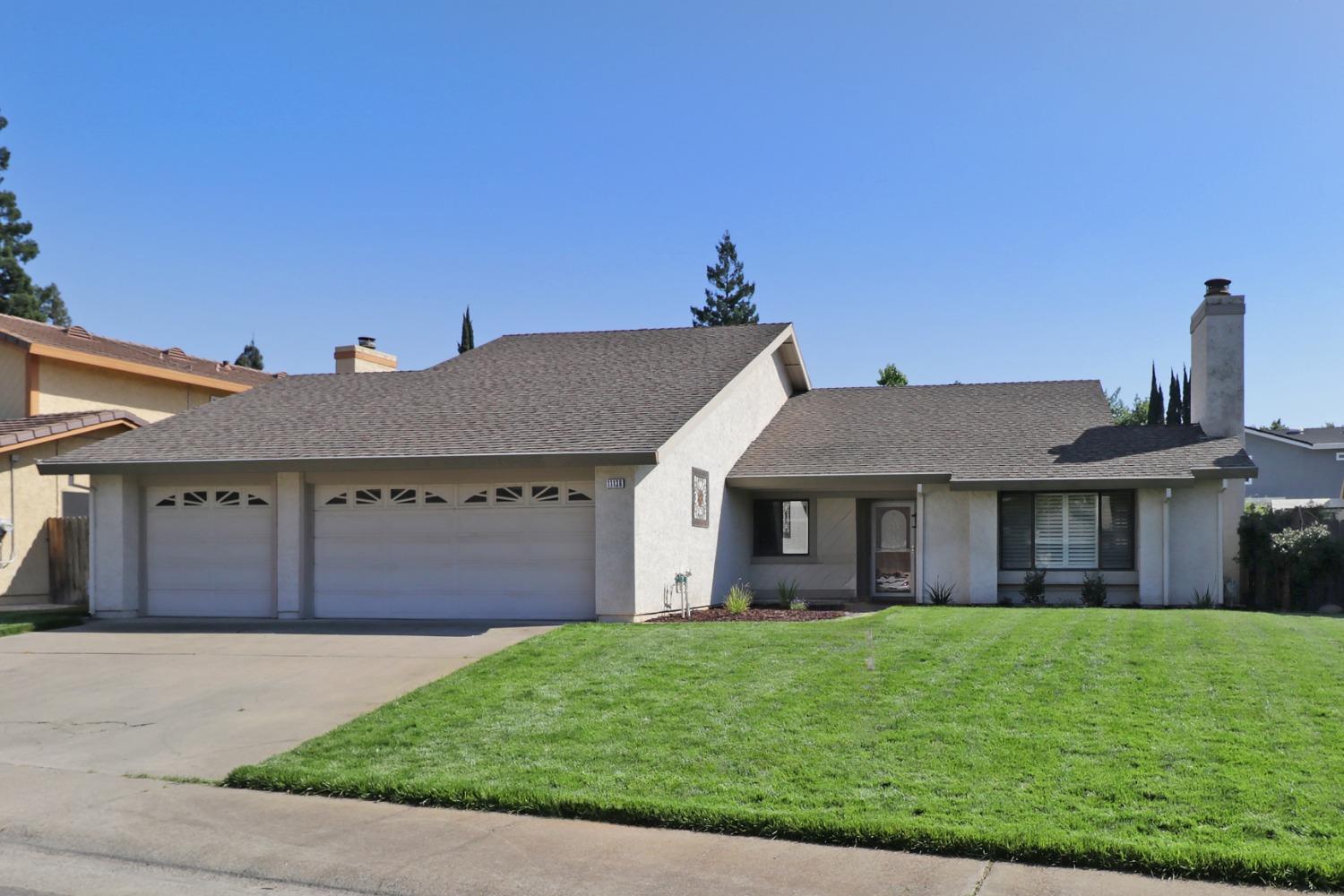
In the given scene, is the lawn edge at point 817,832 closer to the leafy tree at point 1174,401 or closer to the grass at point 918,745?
the grass at point 918,745

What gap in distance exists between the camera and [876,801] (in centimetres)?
767

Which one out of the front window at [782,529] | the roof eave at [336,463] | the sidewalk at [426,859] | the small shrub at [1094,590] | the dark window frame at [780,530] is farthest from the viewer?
the front window at [782,529]

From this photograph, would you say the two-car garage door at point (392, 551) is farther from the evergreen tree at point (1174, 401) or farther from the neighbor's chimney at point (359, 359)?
the evergreen tree at point (1174, 401)

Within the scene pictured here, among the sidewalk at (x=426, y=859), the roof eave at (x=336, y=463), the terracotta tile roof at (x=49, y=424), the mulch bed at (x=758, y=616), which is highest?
the terracotta tile roof at (x=49, y=424)

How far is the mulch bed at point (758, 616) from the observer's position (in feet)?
56.3

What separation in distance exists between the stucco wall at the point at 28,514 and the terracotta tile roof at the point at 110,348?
329 cm

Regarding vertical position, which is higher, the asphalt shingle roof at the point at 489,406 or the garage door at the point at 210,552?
the asphalt shingle roof at the point at 489,406

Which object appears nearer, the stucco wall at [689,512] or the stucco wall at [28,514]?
the stucco wall at [689,512]

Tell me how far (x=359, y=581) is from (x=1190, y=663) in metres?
12.1

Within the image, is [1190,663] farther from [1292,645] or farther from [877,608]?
[877,608]

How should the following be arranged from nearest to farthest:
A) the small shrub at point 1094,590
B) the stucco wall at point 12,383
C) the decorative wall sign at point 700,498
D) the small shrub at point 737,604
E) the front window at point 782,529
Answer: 1. the small shrub at point 737,604
2. the decorative wall sign at point 700,498
3. the small shrub at point 1094,590
4. the front window at point 782,529
5. the stucco wall at point 12,383

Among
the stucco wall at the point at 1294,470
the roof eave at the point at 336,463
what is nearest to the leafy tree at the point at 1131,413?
the stucco wall at the point at 1294,470

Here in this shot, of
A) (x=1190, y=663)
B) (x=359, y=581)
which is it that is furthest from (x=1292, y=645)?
(x=359, y=581)

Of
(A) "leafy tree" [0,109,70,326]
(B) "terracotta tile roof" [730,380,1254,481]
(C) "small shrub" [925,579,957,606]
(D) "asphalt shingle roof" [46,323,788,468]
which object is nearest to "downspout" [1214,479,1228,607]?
(B) "terracotta tile roof" [730,380,1254,481]
